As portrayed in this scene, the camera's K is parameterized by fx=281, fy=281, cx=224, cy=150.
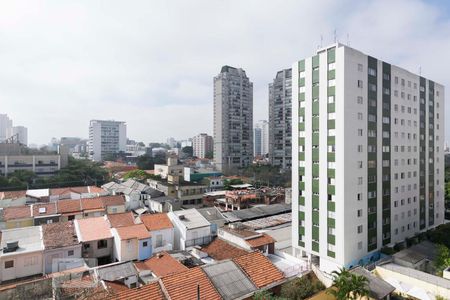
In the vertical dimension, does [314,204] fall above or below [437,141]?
below

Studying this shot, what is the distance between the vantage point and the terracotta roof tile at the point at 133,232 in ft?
77.0

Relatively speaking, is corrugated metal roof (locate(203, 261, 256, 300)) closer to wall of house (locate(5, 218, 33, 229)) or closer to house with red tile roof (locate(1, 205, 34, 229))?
wall of house (locate(5, 218, 33, 229))

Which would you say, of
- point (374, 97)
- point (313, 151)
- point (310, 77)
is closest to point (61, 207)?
point (313, 151)

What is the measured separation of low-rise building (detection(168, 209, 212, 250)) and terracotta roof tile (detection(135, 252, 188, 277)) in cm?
374

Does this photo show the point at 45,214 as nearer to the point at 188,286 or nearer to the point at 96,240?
the point at 96,240

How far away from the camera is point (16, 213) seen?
1187 inches

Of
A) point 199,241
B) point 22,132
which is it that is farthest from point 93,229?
point 22,132

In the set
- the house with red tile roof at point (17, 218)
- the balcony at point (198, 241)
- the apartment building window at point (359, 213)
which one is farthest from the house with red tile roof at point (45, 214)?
the apartment building window at point (359, 213)

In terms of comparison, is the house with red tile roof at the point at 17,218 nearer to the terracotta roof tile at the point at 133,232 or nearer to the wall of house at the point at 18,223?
the wall of house at the point at 18,223

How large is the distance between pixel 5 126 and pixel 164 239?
171316 mm

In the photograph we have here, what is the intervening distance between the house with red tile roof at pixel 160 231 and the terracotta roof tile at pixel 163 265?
314cm

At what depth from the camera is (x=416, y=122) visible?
34.7 metres

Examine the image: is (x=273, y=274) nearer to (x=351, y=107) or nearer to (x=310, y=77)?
(x=351, y=107)

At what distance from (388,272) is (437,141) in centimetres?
2604
